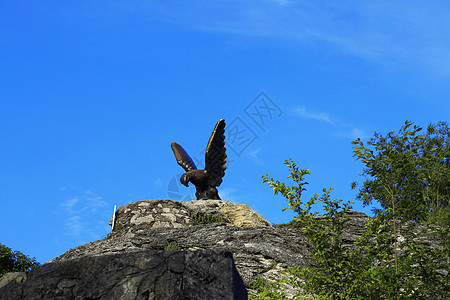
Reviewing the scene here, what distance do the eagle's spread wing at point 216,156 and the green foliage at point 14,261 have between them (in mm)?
8187

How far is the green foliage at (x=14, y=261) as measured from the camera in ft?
57.2

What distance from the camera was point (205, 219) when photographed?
1883cm

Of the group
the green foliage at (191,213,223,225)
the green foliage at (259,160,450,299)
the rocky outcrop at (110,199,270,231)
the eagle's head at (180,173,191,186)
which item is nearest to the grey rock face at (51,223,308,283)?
the rocky outcrop at (110,199,270,231)

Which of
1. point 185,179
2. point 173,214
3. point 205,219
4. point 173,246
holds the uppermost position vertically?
point 185,179

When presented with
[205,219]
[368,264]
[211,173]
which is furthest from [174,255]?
[211,173]

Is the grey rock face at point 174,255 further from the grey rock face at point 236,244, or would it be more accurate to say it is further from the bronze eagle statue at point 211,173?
the bronze eagle statue at point 211,173

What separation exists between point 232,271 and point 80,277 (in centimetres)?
199

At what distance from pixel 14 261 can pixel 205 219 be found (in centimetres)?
688

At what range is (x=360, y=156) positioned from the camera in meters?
8.13

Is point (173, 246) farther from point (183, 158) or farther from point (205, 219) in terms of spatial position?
point (183, 158)

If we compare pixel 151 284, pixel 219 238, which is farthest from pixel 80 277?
pixel 219 238

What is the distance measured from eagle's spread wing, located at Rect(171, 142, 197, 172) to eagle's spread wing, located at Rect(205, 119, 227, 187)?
5.16 ft

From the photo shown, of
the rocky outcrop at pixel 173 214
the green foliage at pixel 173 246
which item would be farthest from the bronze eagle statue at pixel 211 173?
the green foliage at pixel 173 246

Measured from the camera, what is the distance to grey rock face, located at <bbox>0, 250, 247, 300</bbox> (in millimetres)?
5707
